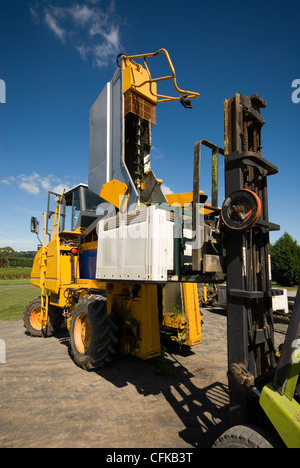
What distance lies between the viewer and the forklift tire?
1919mm

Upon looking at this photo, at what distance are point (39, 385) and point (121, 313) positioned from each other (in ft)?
5.88

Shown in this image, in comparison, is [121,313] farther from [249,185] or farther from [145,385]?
[249,185]

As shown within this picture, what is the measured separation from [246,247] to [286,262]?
78.7 ft

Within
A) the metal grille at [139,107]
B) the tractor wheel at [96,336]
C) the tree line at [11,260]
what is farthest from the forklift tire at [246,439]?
the tree line at [11,260]

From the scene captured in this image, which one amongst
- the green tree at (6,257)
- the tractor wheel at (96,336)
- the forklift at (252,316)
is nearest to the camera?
the forklift at (252,316)

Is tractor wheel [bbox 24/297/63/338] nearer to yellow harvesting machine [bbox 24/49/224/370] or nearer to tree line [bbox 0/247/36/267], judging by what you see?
yellow harvesting machine [bbox 24/49/224/370]

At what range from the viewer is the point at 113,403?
12.8ft

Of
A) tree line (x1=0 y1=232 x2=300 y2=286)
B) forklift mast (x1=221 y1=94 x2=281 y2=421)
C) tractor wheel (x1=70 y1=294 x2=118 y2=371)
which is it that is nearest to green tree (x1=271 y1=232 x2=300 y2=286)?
tree line (x1=0 y1=232 x2=300 y2=286)

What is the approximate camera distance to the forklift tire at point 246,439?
6.30ft

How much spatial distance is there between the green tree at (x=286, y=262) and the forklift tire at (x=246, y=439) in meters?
24.0

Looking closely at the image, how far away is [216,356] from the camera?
19.8ft

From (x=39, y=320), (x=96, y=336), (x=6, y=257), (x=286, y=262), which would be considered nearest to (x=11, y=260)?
(x=6, y=257)

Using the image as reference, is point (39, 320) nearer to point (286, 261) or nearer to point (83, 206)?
point (83, 206)

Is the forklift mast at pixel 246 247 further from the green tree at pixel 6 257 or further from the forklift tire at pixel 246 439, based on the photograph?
the green tree at pixel 6 257
